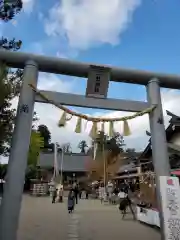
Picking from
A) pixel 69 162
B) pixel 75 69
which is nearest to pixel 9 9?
pixel 75 69

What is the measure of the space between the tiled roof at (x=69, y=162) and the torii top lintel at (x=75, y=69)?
41.0 meters

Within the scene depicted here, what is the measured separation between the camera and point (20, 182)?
570cm

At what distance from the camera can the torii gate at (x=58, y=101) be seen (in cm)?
561

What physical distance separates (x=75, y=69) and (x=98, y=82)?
0.63 meters

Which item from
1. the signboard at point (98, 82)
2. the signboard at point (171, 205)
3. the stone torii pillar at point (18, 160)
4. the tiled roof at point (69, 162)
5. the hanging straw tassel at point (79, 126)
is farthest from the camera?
the tiled roof at point (69, 162)

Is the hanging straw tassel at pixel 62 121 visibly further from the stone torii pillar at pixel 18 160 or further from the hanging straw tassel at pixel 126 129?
the hanging straw tassel at pixel 126 129

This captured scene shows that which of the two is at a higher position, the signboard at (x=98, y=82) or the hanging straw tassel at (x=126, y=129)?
the signboard at (x=98, y=82)

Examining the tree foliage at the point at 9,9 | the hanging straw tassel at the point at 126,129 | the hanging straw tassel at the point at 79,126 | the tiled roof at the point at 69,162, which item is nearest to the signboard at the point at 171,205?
the hanging straw tassel at the point at 126,129

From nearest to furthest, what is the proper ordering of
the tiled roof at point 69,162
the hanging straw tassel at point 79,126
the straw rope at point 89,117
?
the straw rope at point 89,117 → the hanging straw tassel at point 79,126 → the tiled roof at point 69,162

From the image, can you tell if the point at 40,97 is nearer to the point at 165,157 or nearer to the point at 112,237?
the point at 165,157

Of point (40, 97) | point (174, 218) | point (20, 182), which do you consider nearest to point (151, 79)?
point (40, 97)

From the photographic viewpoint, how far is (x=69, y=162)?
5150cm

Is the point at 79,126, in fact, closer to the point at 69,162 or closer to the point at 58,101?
the point at 58,101

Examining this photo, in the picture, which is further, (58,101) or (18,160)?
(58,101)
